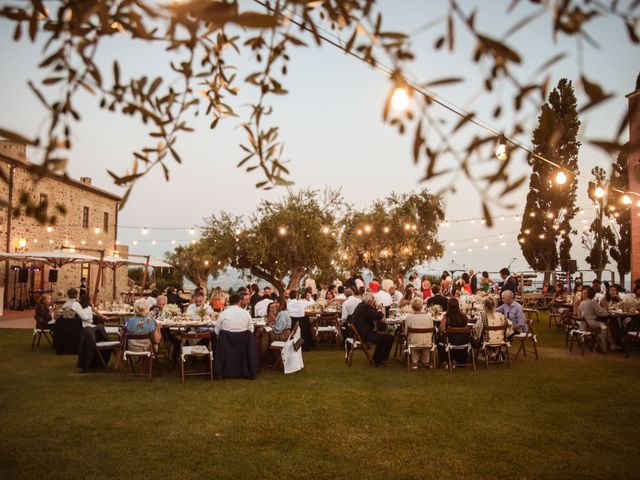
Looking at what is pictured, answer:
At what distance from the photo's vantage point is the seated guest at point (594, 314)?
10.5 metres

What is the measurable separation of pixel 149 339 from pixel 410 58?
24.7ft

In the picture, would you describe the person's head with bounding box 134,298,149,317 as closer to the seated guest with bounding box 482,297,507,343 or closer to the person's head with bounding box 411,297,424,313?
the person's head with bounding box 411,297,424,313

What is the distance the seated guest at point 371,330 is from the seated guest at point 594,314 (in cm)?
434

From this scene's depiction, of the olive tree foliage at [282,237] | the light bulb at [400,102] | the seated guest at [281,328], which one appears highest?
the olive tree foliage at [282,237]

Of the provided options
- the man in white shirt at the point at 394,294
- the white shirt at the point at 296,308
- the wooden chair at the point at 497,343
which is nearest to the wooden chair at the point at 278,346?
the white shirt at the point at 296,308

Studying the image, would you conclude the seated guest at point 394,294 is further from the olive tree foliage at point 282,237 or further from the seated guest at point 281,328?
the olive tree foliage at point 282,237

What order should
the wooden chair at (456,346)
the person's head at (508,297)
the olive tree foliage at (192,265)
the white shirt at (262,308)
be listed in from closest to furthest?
the wooden chair at (456,346) → the person's head at (508,297) → the white shirt at (262,308) → the olive tree foliage at (192,265)

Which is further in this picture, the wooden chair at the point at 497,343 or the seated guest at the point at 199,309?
the seated guest at the point at 199,309

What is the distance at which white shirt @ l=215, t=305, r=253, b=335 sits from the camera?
8125mm

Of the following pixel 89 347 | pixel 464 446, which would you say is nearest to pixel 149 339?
pixel 89 347

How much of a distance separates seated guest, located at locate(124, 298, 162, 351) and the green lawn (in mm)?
573

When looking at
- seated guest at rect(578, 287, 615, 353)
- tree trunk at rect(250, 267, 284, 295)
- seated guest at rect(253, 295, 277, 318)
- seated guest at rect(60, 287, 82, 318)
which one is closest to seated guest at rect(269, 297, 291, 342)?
seated guest at rect(253, 295, 277, 318)

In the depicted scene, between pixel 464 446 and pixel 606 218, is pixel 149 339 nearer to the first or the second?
pixel 464 446

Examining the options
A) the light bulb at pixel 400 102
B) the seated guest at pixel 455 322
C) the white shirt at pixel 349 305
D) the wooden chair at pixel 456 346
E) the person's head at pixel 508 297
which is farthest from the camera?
the white shirt at pixel 349 305
